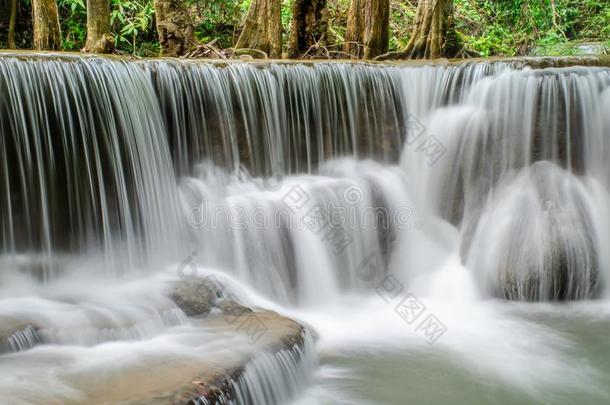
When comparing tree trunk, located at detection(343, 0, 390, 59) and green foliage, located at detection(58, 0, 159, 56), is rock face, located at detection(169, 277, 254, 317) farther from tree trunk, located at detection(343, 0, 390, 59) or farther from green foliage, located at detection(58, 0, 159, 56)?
green foliage, located at detection(58, 0, 159, 56)

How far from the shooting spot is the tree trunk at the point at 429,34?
420 inches

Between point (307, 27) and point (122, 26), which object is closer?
point (307, 27)

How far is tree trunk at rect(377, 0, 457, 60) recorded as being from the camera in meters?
10.7

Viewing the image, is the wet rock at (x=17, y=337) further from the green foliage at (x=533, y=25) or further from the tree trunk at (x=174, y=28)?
the green foliage at (x=533, y=25)

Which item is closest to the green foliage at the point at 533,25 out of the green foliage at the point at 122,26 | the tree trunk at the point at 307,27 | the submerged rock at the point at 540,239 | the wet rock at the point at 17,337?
the tree trunk at the point at 307,27

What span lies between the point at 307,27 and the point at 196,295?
696 centimetres

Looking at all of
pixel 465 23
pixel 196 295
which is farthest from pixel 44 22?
pixel 465 23

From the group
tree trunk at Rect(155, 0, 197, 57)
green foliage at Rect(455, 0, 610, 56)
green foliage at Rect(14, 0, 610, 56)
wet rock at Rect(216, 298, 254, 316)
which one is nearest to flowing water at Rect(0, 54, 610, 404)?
wet rock at Rect(216, 298, 254, 316)

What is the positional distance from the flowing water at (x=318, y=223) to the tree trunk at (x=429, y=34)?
2.23 meters

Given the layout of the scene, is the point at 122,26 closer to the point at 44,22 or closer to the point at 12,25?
the point at 12,25

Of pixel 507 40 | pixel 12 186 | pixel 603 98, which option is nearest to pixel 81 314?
pixel 12 186

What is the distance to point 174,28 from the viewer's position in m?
9.92

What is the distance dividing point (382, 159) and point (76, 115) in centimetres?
383

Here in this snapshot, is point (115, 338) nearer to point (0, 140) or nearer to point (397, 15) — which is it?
point (0, 140)
